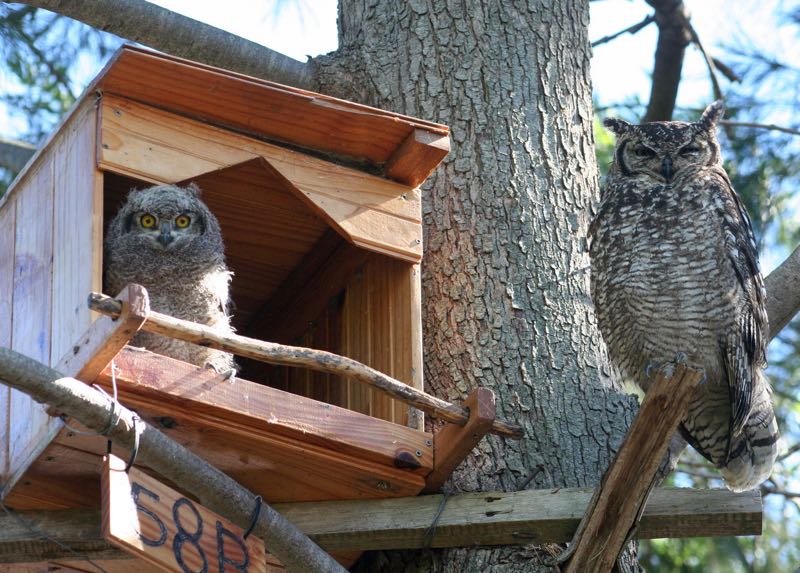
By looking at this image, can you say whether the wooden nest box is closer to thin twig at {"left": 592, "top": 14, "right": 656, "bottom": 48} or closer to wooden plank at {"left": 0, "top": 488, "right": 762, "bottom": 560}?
wooden plank at {"left": 0, "top": 488, "right": 762, "bottom": 560}

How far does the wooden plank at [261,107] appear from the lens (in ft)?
10.5

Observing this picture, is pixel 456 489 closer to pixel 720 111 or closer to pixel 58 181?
pixel 58 181

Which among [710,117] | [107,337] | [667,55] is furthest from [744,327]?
[107,337]

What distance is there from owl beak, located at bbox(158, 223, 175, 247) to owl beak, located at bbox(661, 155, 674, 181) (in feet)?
5.65

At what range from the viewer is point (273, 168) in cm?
354

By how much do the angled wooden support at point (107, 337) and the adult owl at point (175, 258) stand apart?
0.91 m

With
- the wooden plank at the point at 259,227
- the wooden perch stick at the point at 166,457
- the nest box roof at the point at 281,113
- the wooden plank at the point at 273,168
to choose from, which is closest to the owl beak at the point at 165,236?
the wooden plank at the point at 259,227

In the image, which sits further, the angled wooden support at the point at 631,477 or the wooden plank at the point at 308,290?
the wooden plank at the point at 308,290

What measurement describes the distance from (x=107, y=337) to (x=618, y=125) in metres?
2.50

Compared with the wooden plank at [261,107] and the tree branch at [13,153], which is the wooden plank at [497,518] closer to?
the wooden plank at [261,107]

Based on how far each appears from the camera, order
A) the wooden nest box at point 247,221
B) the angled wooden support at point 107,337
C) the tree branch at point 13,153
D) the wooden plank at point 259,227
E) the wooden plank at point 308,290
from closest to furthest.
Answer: the angled wooden support at point 107,337, the wooden nest box at point 247,221, the wooden plank at point 259,227, the wooden plank at point 308,290, the tree branch at point 13,153

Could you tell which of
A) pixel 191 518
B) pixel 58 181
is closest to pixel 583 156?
pixel 58 181

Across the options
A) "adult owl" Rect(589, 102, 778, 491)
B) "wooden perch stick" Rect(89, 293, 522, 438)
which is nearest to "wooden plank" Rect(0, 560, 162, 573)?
"wooden perch stick" Rect(89, 293, 522, 438)

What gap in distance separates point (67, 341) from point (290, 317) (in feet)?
5.13
